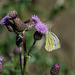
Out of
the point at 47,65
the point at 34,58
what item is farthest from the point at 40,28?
the point at 47,65

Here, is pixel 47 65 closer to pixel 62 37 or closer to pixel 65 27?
pixel 62 37

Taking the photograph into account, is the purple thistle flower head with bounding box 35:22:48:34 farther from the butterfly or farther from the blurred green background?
the blurred green background

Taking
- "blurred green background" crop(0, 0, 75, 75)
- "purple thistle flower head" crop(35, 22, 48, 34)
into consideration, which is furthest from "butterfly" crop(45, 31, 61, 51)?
"blurred green background" crop(0, 0, 75, 75)

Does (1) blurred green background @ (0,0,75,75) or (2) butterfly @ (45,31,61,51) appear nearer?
(2) butterfly @ (45,31,61,51)

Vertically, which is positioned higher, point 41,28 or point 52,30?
point 52,30

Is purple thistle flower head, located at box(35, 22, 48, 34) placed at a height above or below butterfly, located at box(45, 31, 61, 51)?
above

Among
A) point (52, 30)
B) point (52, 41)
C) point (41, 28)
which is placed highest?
point (52, 30)

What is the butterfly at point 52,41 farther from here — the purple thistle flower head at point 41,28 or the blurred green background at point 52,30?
the blurred green background at point 52,30

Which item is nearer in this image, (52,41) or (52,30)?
(52,41)

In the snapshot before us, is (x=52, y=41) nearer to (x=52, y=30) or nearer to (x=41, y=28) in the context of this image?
(x=41, y=28)

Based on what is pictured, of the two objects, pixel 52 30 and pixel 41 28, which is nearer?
pixel 41 28

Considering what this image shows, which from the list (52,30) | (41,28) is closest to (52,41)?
(41,28)
